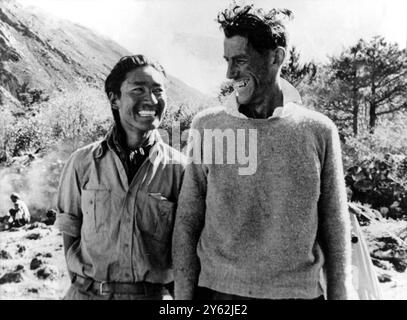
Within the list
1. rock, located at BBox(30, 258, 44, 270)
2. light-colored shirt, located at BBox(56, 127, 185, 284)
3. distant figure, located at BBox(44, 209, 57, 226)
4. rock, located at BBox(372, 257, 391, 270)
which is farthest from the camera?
distant figure, located at BBox(44, 209, 57, 226)

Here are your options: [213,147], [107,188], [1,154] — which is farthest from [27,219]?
[213,147]

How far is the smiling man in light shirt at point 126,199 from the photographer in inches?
71.1

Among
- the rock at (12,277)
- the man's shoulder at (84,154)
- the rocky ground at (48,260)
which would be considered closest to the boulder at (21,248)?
the rocky ground at (48,260)

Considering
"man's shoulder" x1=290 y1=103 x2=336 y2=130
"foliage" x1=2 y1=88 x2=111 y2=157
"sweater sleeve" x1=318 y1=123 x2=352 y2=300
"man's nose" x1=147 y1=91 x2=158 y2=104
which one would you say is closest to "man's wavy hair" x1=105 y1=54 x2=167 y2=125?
"man's nose" x1=147 y1=91 x2=158 y2=104

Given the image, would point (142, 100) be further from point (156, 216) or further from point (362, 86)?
point (362, 86)

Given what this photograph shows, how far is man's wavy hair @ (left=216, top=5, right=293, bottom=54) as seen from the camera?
1.67 m

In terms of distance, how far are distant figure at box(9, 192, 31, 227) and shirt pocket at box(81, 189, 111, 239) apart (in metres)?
2.54

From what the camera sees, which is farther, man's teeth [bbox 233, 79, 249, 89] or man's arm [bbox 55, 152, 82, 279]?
man's arm [bbox 55, 152, 82, 279]

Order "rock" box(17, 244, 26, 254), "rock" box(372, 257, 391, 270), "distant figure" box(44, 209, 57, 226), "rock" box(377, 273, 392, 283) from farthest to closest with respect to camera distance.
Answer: "distant figure" box(44, 209, 57, 226), "rock" box(17, 244, 26, 254), "rock" box(372, 257, 391, 270), "rock" box(377, 273, 392, 283)

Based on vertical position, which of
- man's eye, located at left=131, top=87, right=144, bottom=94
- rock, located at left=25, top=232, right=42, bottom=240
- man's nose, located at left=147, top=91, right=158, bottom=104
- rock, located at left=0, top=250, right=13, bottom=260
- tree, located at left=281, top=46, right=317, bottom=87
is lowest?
rock, located at left=0, top=250, right=13, bottom=260

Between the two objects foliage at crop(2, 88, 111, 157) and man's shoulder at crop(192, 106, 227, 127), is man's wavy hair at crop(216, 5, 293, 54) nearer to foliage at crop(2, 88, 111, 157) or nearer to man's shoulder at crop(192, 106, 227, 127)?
man's shoulder at crop(192, 106, 227, 127)

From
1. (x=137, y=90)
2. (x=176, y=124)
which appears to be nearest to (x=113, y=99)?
(x=137, y=90)

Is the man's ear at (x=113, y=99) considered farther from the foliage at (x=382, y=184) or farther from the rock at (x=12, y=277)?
the foliage at (x=382, y=184)

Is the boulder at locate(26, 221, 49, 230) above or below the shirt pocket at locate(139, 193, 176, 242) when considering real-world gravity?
below
